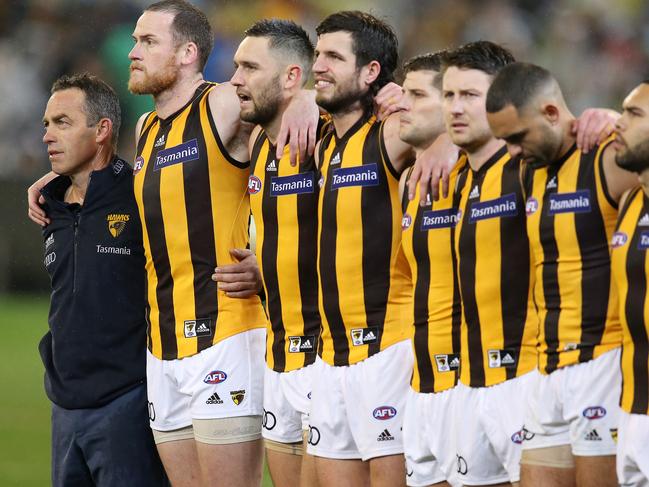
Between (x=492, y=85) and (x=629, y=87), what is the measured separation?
9599 millimetres

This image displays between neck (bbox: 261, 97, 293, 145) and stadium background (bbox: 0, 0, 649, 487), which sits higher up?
stadium background (bbox: 0, 0, 649, 487)

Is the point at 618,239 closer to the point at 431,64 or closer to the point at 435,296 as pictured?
the point at 435,296

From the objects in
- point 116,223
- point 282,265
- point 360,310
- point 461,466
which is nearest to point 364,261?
point 360,310

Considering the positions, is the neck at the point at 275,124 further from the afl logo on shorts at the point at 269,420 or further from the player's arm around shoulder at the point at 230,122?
the afl logo on shorts at the point at 269,420

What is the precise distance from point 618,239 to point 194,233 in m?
2.34

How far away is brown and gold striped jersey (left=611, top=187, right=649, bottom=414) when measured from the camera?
5031 mm

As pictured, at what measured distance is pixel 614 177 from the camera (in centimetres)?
530

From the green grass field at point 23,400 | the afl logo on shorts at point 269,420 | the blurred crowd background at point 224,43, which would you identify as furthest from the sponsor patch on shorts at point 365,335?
the blurred crowd background at point 224,43

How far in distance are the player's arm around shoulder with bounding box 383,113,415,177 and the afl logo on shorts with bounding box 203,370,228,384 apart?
54.0 inches

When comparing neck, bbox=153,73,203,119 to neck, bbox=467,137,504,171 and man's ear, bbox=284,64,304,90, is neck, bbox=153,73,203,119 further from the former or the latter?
neck, bbox=467,137,504,171

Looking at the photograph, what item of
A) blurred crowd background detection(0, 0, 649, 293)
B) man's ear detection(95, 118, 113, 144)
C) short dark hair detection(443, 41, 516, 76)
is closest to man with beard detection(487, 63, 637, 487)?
short dark hair detection(443, 41, 516, 76)

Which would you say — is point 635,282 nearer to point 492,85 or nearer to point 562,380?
point 562,380

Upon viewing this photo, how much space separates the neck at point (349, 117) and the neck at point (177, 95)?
0.96 metres

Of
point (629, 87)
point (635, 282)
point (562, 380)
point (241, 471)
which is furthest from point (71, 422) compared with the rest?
point (629, 87)
